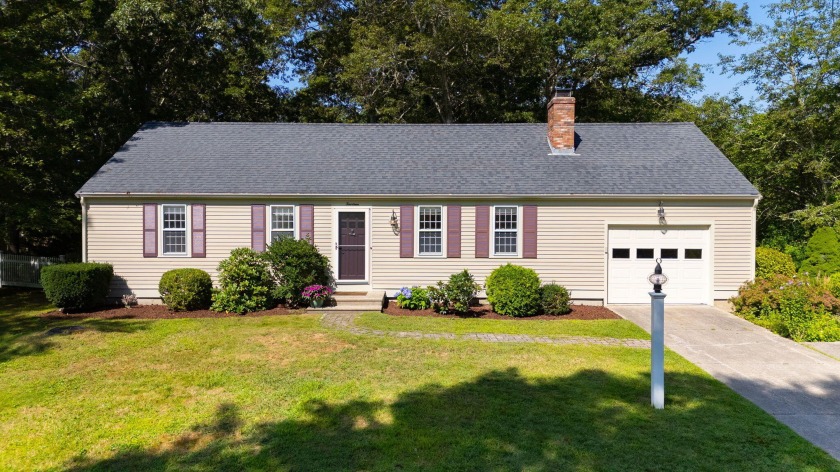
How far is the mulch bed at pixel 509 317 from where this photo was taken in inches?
461

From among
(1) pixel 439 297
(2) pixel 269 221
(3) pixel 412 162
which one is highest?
(3) pixel 412 162

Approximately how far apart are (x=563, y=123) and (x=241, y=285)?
10159mm

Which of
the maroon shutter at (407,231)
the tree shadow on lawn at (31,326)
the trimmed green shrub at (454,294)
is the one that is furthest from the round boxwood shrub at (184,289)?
the trimmed green shrub at (454,294)

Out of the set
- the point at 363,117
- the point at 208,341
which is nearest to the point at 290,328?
the point at 208,341

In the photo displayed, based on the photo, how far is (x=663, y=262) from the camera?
13055 millimetres

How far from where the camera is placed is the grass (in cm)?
1009

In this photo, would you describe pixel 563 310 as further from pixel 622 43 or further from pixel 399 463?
pixel 622 43

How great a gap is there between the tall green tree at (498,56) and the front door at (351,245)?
9.93m

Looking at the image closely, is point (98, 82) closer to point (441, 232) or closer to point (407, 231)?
point (407, 231)

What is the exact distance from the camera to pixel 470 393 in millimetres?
6406

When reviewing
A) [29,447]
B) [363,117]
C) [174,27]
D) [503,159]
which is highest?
[174,27]

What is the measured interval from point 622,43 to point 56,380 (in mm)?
23279

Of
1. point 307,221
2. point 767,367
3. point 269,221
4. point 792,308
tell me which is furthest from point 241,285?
point 792,308

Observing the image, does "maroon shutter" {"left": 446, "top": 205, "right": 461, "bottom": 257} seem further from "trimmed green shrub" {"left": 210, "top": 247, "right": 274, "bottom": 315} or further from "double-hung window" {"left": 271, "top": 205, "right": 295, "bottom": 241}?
"trimmed green shrub" {"left": 210, "top": 247, "right": 274, "bottom": 315}
